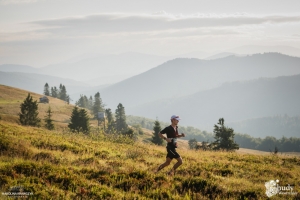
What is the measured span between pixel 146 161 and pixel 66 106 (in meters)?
126

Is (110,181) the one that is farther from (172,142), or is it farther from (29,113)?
(29,113)

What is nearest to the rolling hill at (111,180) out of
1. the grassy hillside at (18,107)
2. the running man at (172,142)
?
the running man at (172,142)

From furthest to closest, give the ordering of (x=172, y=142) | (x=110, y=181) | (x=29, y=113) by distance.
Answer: (x=29, y=113) → (x=172, y=142) → (x=110, y=181)

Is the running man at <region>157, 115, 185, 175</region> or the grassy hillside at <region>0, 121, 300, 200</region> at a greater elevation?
the running man at <region>157, 115, 185, 175</region>

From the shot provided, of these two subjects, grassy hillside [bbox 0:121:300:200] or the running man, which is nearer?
grassy hillside [bbox 0:121:300:200]

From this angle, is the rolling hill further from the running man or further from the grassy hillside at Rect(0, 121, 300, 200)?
the running man

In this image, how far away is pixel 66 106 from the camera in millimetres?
133000

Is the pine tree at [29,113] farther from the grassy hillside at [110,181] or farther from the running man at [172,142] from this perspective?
the running man at [172,142]

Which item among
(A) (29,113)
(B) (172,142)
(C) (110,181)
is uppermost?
(A) (29,113)

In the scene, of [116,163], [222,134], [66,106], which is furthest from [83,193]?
[66,106]

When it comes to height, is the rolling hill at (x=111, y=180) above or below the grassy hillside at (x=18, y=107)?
below

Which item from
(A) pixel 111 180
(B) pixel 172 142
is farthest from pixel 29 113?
(A) pixel 111 180

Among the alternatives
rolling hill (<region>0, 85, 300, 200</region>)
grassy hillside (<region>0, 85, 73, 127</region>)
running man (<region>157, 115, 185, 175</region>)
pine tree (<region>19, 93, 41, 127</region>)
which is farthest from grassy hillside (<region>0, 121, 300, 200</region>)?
grassy hillside (<region>0, 85, 73, 127</region>)

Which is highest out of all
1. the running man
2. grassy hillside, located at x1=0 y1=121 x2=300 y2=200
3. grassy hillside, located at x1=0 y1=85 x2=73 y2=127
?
grassy hillside, located at x1=0 y1=85 x2=73 y2=127
